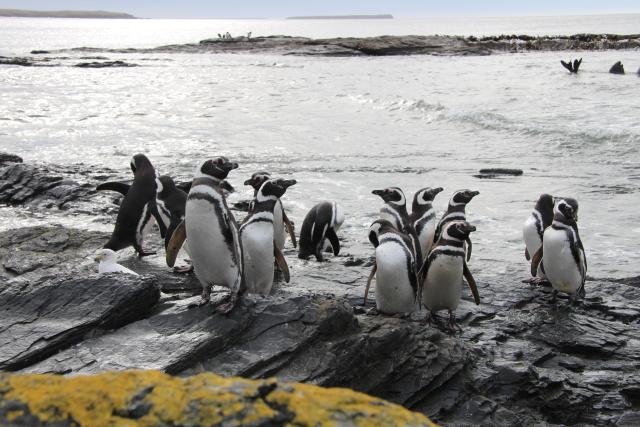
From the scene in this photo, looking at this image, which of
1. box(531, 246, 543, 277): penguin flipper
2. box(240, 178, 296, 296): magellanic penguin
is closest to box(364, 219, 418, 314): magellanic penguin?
box(240, 178, 296, 296): magellanic penguin

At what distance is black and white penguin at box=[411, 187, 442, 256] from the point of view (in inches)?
335

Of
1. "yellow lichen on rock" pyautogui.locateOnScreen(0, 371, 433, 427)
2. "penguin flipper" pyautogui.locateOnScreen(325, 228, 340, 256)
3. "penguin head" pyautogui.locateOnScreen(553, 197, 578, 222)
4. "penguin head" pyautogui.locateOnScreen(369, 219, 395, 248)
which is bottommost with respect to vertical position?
"penguin flipper" pyautogui.locateOnScreen(325, 228, 340, 256)

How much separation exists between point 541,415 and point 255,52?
63794 mm

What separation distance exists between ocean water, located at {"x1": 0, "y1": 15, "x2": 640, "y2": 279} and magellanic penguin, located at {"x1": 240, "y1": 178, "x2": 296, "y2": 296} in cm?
260

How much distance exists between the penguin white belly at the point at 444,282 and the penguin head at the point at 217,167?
2.10 meters

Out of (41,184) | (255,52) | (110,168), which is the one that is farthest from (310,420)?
(255,52)

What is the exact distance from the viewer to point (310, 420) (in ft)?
5.82

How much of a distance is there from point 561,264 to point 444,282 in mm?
1373

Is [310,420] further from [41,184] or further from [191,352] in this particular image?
[41,184]

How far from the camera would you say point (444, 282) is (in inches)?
246

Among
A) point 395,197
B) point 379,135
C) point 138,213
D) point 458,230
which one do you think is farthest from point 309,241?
point 379,135

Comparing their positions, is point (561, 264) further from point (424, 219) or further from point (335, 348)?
point (335, 348)

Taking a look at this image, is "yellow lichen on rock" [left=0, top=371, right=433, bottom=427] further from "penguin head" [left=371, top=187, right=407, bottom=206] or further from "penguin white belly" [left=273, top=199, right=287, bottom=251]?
"penguin head" [left=371, top=187, right=407, bottom=206]

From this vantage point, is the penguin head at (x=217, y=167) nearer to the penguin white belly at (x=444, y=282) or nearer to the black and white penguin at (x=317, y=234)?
the penguin white belly at (x=444, y=282)
